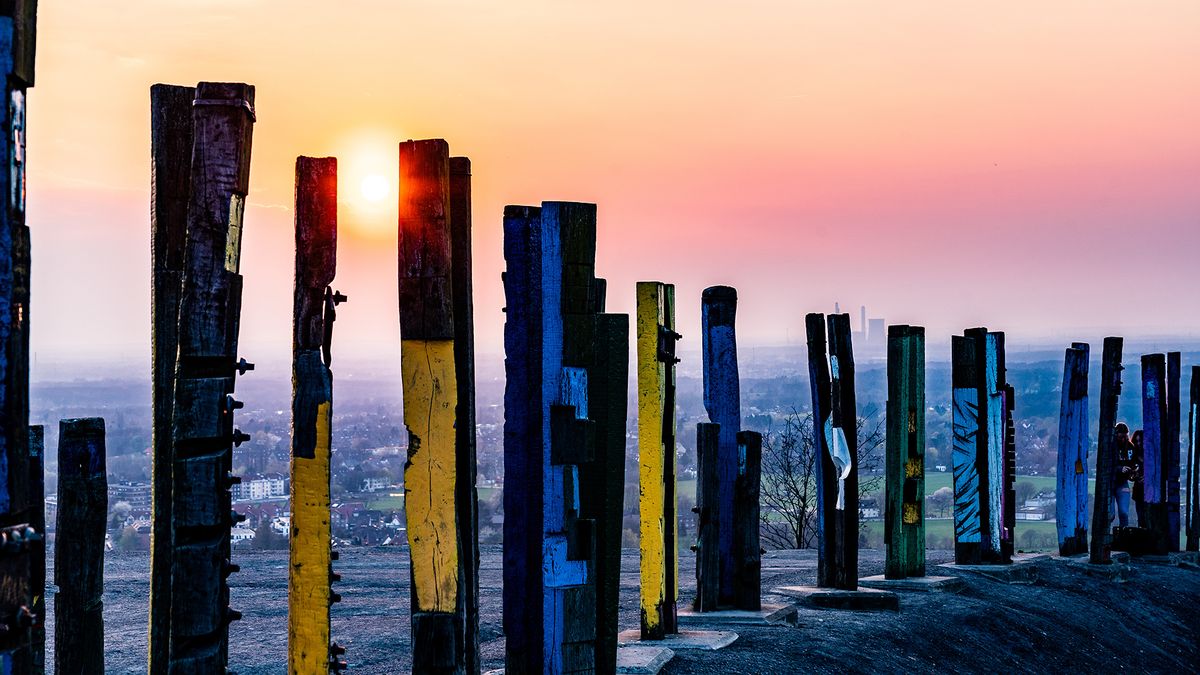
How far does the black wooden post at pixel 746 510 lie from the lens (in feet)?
36.7

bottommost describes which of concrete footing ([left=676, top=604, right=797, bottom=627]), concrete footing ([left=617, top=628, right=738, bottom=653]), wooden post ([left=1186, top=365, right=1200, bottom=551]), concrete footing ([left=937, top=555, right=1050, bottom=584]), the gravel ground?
the gravel ground

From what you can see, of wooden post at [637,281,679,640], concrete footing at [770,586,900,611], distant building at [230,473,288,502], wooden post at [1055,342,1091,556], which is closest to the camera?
wooden post at [637,281,679,640]

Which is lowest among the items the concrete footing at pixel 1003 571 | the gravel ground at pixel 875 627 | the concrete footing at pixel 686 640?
the gravel ground at pixel 875 627

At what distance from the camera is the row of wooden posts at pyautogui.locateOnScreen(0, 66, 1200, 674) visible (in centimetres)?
688

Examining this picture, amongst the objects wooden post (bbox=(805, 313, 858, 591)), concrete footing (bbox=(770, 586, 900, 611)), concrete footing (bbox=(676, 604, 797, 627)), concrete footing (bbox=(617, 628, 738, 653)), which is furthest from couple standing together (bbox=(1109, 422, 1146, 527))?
concrete footing (bbox=(617, 628, 738, 653))

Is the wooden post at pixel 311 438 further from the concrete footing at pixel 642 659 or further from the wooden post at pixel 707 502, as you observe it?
the wooden post at pixel 707 502

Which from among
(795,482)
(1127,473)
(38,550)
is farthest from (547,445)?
(795,482)

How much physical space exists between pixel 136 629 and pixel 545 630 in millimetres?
6407

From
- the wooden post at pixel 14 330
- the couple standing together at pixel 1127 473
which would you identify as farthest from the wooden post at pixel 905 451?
the wooden post at pixel 14 330

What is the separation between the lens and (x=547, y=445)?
845 cm

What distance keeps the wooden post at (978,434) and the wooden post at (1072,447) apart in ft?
5.05

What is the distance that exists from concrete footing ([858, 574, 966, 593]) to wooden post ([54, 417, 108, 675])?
7.60 m

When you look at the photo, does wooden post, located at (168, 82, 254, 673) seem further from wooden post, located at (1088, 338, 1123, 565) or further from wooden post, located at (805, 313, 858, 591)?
wooden post, located at (1088, 338, 1123, 565)

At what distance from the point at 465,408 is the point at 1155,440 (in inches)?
490
